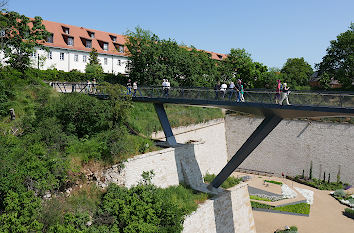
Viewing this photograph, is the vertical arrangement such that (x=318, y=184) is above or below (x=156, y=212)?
below

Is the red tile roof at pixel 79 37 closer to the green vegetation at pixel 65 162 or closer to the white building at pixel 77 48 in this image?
the white building at pixel 77 48

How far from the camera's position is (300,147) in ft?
103

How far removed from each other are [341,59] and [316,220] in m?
27.1

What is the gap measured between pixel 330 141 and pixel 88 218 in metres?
25.2

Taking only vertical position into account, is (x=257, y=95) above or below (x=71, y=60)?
below

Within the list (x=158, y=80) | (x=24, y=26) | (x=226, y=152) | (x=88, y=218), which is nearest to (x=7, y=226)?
(x=88, y=218)

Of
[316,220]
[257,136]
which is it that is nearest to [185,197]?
[257,136]

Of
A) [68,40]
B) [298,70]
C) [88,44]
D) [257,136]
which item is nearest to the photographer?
[257,136]

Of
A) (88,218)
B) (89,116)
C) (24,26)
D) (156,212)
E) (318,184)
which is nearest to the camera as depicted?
(88,218)

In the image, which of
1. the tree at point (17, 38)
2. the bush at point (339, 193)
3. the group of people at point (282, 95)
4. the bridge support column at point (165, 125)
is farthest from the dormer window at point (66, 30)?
the bush at point (339, 193)

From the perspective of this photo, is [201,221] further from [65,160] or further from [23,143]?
[23,143]

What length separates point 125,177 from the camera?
1508cm

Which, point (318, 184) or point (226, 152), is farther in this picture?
point (226, 152)

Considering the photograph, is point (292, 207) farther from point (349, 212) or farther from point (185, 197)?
point (185, 197)
